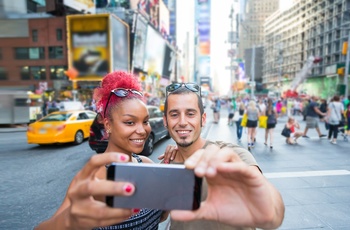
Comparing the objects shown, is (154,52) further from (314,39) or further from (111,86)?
(111,86)

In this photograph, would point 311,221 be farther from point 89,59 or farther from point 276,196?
point 89,59

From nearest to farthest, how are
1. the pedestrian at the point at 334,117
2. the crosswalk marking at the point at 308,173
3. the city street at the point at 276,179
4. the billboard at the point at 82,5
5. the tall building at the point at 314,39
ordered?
the city street at the point at 276,179 < the crosswalk marking at the point at 308,173 < the pedestrian at the point at 334,117 < the billboard at the point at 82,5 < the tall building at the point at 314,39

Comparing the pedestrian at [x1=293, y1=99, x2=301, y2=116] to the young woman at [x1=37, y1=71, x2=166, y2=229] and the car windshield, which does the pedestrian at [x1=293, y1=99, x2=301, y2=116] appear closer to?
the car windshield

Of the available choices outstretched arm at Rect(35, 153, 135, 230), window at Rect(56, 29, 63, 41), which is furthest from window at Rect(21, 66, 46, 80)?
outstretched arm at Rect(35, 153, 135, 230)

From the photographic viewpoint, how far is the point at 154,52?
54.7 m

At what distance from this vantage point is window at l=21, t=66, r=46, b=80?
4172cm

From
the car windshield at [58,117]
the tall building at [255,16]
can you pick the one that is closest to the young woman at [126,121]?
the car windshield at [58,117]

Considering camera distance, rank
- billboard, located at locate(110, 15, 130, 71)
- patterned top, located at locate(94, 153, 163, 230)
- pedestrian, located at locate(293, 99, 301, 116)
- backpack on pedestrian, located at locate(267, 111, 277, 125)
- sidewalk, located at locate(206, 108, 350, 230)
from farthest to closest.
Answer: billboard, located at locate(110, 15, 130, 71), pedestrian, located at locate(293, 99, 301, 116), backpack on pedestrian, located at locate(267, 111, 277, 125), sidewalk, located at locate(206, 108, 350, 230), patterned top, located at locate(94, 153, 163, 230)

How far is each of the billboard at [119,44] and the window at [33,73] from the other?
15.3 meters

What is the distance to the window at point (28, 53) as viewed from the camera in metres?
41.9

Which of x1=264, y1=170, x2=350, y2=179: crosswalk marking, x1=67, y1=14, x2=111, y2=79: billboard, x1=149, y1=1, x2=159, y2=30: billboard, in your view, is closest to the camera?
x1=264, y1=170, x2=350, y2=179: crosswalk marking

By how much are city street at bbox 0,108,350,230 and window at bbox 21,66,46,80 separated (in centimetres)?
3623

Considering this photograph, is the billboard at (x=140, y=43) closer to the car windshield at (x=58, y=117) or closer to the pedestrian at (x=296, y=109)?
the pedestrian at (x=296, y=109)

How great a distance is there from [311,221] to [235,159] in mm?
3628
